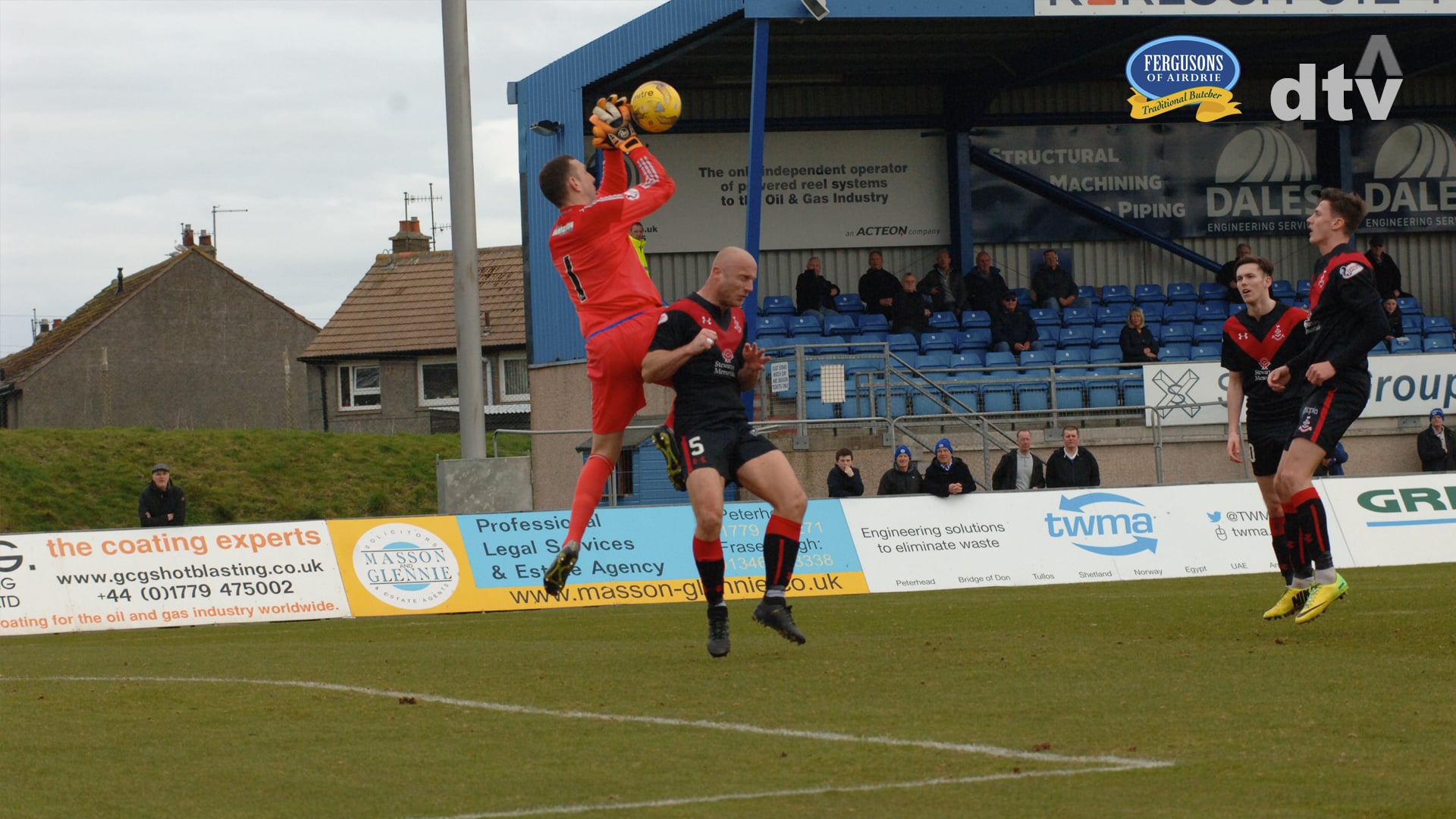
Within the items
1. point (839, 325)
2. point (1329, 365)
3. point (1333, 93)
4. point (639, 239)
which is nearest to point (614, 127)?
point (1329, 365)

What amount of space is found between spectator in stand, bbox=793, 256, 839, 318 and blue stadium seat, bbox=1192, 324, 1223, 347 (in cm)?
587

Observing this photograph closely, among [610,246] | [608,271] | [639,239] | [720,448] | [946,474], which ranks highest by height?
[639,239]

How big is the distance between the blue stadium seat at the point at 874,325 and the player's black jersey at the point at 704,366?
18256mm

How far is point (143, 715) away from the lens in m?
6.88

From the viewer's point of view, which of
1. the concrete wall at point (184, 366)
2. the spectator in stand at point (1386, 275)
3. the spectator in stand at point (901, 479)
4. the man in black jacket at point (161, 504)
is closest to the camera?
the man in black jacket at point (161, 504)

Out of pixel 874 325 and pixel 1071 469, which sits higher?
pixel 874 325

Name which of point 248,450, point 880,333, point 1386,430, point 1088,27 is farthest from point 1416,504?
point 248,450

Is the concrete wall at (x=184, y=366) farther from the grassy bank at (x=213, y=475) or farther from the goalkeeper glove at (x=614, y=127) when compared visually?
the goalkeeper glove at (x=614, y=127)

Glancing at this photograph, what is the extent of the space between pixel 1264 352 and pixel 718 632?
152 inches

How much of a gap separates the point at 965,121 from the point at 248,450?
59.1 ft

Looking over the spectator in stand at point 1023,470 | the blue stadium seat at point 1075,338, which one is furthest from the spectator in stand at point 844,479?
the blue stadium seat at point 1075,338

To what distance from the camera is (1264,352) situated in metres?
9.95

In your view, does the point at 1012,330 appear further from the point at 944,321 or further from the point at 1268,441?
the point at 1268,441

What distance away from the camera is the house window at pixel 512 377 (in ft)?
184
